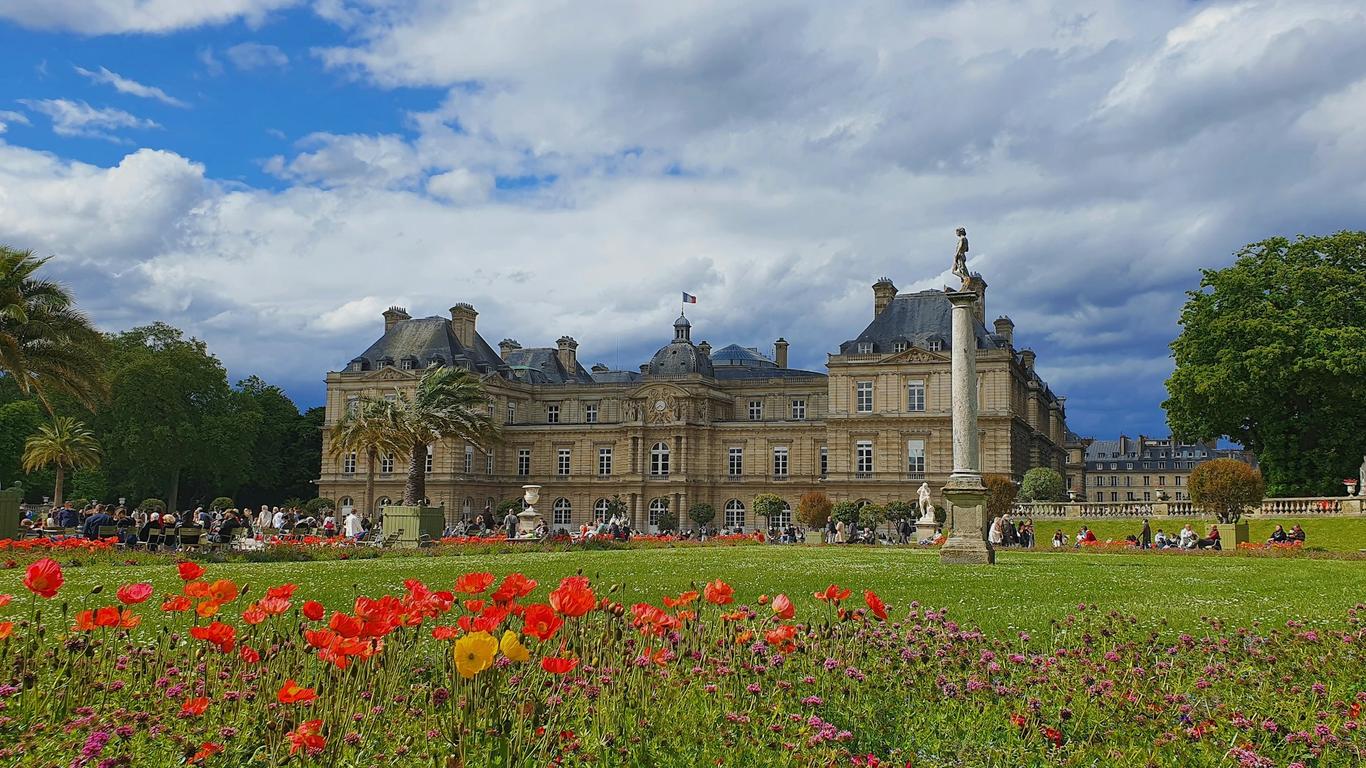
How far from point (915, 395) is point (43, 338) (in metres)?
49.8

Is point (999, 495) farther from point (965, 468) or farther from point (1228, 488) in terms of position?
point (965, 468)

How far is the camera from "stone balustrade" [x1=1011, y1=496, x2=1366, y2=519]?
1626 inches

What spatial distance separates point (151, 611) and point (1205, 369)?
46.9 metres

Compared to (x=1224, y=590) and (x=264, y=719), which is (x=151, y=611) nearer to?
(x=264, y=719)

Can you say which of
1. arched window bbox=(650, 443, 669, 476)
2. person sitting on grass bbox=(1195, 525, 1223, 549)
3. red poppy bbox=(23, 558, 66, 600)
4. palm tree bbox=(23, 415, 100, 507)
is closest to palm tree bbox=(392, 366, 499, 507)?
palm tree bbox=(23, 415, 100, 507)

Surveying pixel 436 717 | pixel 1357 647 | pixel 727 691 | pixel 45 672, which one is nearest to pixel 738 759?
pixel 727 691

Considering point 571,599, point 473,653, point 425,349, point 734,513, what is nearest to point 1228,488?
point 571,599

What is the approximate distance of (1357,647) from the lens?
8750 millimetres

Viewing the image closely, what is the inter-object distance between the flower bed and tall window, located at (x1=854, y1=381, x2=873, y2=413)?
2437 inches

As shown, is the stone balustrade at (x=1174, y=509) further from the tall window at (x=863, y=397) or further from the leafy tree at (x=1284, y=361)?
the tall window at (x=863, y=397)

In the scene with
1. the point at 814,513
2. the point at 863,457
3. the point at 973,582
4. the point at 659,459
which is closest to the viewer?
the point at 973,582

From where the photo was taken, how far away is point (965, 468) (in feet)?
78.1

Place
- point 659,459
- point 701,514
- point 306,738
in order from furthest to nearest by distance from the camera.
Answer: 1. point 659,459
2. point 701,514
3. point 306,738

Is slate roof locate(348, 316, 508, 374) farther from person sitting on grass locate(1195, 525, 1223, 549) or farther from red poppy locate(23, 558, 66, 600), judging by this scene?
red poppy locate(23, 558, 66, 600)
